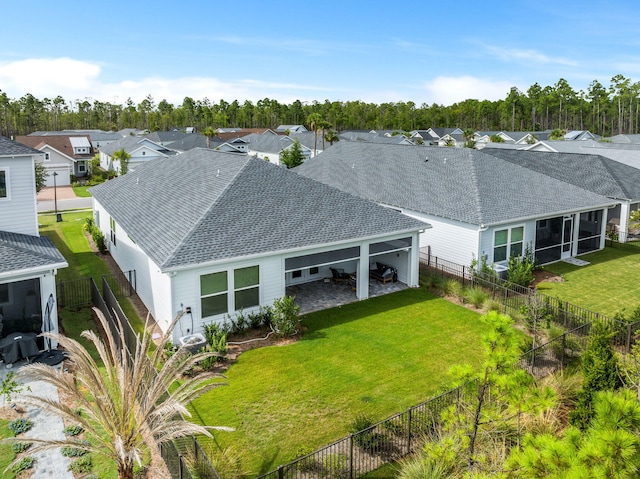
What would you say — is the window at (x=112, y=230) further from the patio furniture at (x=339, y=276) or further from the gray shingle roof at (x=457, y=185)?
the gray shingle roof at (x=457, y=185)

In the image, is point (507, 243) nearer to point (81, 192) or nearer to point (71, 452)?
point (71, 452)

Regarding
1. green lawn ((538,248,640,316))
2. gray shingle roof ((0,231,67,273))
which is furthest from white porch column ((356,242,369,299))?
gray shingle roof ((0,231,67,273))

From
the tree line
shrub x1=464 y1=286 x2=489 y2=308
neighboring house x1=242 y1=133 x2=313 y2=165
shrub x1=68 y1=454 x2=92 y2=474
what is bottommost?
shrub x1=68 y1=454 x2=92 y2=474

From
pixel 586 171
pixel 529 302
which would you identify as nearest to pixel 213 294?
pixel 529 302

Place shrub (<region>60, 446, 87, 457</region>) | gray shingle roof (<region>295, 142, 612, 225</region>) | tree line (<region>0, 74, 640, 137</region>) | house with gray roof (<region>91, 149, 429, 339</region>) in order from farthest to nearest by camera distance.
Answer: tree line (<region>0, 74, 640, 137</region>)
gray shingle roof (<region>295, 142, 612, 225</region>)
house with gray roof (<region>91, 149, 429, 339</region>)
shrub (<region>60, 446, 87, 457</region>)

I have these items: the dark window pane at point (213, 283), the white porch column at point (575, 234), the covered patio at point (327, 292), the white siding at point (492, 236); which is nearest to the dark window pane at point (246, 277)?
the dark window pane at point (213, 283)

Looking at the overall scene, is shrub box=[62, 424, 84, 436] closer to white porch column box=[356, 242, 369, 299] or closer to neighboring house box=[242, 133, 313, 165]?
white porch column box=[356, 242, 369, 299]
